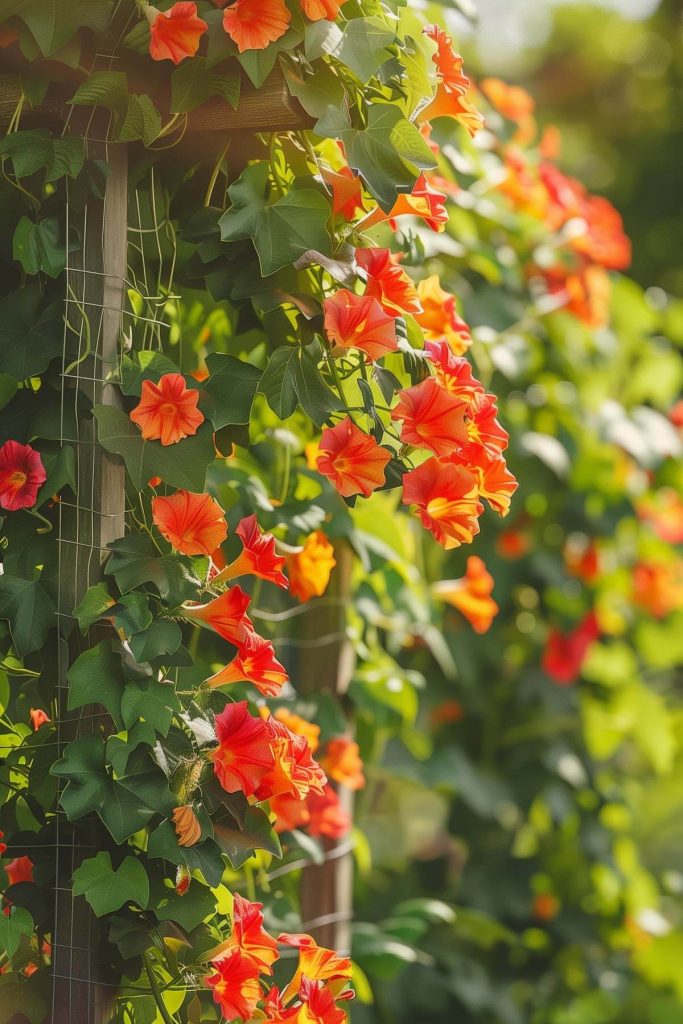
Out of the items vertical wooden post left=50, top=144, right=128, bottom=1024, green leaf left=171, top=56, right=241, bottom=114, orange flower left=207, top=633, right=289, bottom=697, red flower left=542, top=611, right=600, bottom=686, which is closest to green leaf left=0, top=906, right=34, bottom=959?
vertical wooden post left=50, top=144, right=128, bottom=1024

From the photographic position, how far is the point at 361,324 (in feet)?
3.31

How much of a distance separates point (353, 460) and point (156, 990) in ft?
1.60

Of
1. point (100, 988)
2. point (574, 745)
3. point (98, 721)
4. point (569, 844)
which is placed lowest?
point (569, 844)

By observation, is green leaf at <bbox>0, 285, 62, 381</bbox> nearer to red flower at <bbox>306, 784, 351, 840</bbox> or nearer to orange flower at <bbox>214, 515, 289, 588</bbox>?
orange flower at <bbox>214, 515, 289, 588</bbox>

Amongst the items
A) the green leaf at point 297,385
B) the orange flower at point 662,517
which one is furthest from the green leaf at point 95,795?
the orange flower at point 662,517

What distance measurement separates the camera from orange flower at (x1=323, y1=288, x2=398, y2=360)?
39.5 inches

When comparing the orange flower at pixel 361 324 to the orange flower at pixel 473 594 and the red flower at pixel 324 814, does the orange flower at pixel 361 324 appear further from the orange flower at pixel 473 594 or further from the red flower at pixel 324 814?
the orange flower at pixel 473 594

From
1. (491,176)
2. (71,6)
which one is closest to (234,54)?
(71,6)

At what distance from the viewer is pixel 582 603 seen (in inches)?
93.4

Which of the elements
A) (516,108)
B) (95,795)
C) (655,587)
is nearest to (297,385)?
(95,795)

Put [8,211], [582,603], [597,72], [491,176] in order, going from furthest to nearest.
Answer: [597,72]
[582,603]
[491,176]
[8,211]

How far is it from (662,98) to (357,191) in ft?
18.6

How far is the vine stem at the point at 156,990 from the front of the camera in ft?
3.32

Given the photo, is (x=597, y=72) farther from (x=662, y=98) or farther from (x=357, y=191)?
(x=357, y=191)
